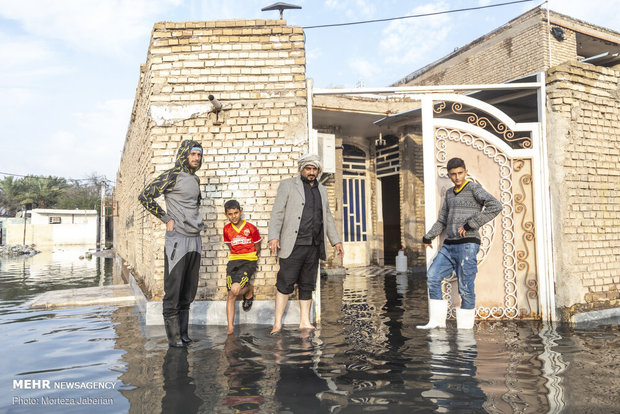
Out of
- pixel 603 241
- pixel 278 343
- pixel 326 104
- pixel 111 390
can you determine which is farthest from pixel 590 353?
pixel 326 104

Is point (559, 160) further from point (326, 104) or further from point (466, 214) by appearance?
point (326, 104)

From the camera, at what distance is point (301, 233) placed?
4.51m

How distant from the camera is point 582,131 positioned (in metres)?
5.35

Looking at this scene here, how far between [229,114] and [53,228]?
34.7 meters

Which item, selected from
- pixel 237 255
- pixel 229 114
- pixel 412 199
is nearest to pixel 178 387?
pixel 237 255

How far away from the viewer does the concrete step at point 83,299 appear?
658cm

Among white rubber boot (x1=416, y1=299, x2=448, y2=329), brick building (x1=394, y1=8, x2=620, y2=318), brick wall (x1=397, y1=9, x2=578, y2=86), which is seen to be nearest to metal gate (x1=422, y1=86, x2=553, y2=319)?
brick building (x1=394, y1=8, x2=620, y2=318)

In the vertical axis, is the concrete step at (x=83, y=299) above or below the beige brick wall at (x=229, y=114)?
below

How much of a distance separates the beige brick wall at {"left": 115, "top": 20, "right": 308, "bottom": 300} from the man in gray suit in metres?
0.65

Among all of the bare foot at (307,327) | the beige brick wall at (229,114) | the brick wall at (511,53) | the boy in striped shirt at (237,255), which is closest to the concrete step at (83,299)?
the beige brick wall at (229,114)

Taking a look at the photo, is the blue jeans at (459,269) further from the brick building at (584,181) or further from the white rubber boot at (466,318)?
the brick building at (584,181)

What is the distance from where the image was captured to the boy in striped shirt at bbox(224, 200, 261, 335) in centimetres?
468

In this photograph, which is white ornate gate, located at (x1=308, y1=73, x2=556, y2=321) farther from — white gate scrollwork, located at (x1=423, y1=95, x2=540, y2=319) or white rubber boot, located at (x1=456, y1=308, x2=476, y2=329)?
white rubber boot, located at (x1=456, y1=308, x2=476, y2=329)

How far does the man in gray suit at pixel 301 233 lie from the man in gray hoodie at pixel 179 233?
2.72 ft
